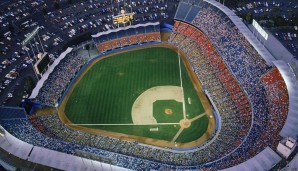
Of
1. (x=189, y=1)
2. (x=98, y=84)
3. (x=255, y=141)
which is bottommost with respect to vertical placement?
(x=98, y=84)

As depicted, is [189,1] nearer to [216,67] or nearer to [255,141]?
[216,67]

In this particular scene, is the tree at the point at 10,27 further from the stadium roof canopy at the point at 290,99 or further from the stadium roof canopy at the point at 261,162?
the stadium roof canopy at the point at 261,162

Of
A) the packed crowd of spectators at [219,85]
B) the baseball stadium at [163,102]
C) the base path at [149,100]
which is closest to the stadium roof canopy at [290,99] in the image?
the baseball stadium at [163,102]

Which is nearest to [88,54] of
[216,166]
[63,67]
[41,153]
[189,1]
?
[63,67]

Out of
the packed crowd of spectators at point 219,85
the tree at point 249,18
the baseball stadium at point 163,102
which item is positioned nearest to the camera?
the baseball stadium at point 163,102

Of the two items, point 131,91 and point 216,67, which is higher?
point 216,67

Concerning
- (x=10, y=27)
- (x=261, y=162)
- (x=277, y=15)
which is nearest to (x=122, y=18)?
(x=10, y=27)

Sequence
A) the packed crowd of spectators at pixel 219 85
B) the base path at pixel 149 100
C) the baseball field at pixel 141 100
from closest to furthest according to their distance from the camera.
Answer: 1. the packed crowd of spectators at pixel 219 85
2. the baseball field at pixel 141 100
3. the base path at pixel 149 100
